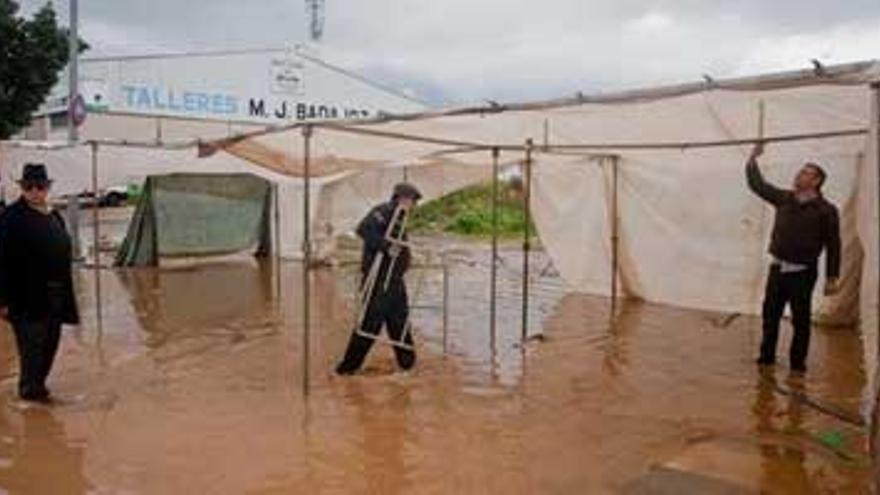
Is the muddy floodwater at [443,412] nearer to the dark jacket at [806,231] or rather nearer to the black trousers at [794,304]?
the black trousers at [794,304]

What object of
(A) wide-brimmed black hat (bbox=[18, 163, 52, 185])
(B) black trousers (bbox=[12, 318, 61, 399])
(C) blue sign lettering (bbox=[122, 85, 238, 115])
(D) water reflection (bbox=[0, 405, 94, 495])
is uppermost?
(C) blue sign lettering (bbox=[122, 85, 238, 115])

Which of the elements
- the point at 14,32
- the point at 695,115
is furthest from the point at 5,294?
the point at 14,32

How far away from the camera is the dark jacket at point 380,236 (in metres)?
8.96

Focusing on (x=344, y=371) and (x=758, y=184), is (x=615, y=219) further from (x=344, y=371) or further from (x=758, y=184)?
(x=344, y=371)

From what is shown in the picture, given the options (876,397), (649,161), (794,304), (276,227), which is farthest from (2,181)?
(876,397)

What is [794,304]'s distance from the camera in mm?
8961

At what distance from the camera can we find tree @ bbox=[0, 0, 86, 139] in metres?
16.0

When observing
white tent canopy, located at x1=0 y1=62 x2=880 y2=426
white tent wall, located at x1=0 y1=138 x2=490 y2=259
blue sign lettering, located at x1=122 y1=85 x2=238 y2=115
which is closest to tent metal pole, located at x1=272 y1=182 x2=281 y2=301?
white tent wall, located at x1=0 y1=138 x2=490 y2=259

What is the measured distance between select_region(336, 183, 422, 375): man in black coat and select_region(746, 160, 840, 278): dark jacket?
9.43ft

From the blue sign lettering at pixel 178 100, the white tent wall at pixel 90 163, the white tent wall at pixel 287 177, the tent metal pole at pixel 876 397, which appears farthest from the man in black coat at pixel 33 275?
the blue sign lettering at pixel 178 100

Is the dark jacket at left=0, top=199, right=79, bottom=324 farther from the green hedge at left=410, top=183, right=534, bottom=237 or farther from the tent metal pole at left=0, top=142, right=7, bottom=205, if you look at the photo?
the green hedge at left=410, top=183, right=534, bottom=237

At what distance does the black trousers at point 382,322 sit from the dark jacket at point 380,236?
0.12 meters

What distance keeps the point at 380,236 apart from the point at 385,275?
1.07 ft

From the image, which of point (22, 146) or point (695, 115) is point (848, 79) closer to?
point (695, 115)
